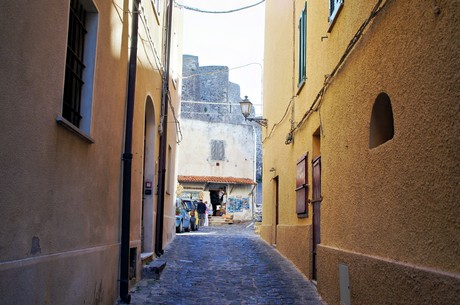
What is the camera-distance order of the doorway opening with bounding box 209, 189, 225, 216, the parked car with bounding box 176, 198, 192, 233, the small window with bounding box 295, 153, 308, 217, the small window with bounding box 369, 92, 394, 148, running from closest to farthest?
the small window with bounding box 369, 92, 394, 148
the small window with bounding box 295, 153, 308, 217
the parked car with bounding box 176, 198, 192, 233
the doorway opening with bounding box 209, 189, 225, 216

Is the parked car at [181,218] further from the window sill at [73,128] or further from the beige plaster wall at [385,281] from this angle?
the window sill at [73,128]

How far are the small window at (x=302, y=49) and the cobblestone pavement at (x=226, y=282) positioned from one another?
3.59 metres

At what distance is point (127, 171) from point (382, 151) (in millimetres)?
3425

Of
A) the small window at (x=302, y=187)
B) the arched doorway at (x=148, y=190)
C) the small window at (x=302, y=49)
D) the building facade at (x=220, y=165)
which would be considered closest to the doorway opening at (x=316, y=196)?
the small window at (x=302, y=187)

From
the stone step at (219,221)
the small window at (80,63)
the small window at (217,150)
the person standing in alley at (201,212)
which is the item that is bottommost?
the stone step at (219,221)

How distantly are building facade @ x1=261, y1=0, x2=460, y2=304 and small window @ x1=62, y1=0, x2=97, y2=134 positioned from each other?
9.06 ft

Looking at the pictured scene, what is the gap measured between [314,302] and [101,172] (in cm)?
330

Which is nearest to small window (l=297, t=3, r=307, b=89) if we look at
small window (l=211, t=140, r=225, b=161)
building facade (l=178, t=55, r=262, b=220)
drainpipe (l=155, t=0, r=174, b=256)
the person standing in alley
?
drainpipe (l=155, t=0, r=174, b=256)

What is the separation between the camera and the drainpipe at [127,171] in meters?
6.33

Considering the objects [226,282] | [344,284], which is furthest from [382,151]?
[226,282]

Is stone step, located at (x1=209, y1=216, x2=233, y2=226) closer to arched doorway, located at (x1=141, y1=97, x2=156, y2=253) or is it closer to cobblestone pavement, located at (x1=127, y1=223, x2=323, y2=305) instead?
cobblestone pavement, located at (x1=127, y1=223, x2=323, y2=305)

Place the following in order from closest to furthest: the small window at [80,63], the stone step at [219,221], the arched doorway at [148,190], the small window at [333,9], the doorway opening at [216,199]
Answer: the small window at [80,63], the small window at [333,9], the arched doorway at [148,190], the stone step at [219,221], the doorway opening at [216,199]

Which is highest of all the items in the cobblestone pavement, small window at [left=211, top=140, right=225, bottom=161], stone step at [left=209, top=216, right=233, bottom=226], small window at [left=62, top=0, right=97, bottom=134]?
small window at [left=211, top=140, right=225, bottom=161]

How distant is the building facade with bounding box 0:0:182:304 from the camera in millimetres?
3146
